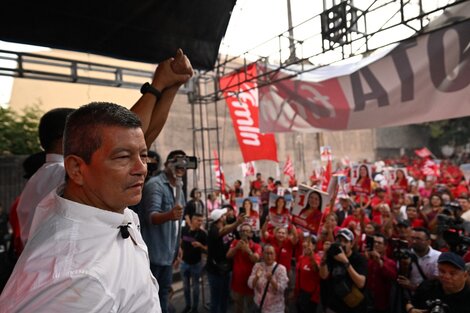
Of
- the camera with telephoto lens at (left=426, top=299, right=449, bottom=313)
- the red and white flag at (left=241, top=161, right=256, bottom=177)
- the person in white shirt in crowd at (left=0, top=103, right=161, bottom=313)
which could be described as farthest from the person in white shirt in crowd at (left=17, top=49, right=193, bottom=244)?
the red and white flag at (left=241, top=161, right=256, bottom=177)

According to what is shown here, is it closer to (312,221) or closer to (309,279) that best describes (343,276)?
(309,279)

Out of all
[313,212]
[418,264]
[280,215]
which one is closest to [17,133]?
[280,215]

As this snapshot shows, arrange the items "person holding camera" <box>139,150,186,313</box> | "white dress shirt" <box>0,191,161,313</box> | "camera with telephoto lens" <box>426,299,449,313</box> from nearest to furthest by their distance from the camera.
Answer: "white dress shirt" <box>0,191,161,313</box> < "camera with telephoto lens" <box>426,299,449,313</box> < "person holding camera" <box>139,150,186,313</box>

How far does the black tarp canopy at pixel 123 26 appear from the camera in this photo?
191 centimetres

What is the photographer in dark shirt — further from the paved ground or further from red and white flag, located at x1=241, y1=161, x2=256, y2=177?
red and white flag, located at x1=241, y1=161, x2=256, y2=177

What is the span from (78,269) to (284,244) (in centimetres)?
450

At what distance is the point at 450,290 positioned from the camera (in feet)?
9.55

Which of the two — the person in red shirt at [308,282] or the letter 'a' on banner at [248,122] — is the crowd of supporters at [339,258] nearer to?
the person in red shirt at [308,282]

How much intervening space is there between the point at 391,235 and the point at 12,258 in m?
4.67

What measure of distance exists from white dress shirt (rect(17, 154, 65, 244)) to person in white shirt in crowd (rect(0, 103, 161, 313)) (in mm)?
683

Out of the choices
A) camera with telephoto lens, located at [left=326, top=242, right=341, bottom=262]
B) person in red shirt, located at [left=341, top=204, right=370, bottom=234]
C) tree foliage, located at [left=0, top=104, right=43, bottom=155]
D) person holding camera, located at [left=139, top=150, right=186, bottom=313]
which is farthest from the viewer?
tree foliage, located at [left=0, top=104, right=43, bottom=155]

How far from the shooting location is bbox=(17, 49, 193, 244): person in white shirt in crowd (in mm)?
1507

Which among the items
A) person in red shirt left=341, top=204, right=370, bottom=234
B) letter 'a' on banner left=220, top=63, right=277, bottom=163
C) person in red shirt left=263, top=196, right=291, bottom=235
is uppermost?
letter 'a' on banner left=220, top=63, right=277, bottom=163

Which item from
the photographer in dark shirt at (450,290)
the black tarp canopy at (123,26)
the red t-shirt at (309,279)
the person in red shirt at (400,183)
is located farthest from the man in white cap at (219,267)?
the person in red shirt at (400,183)
